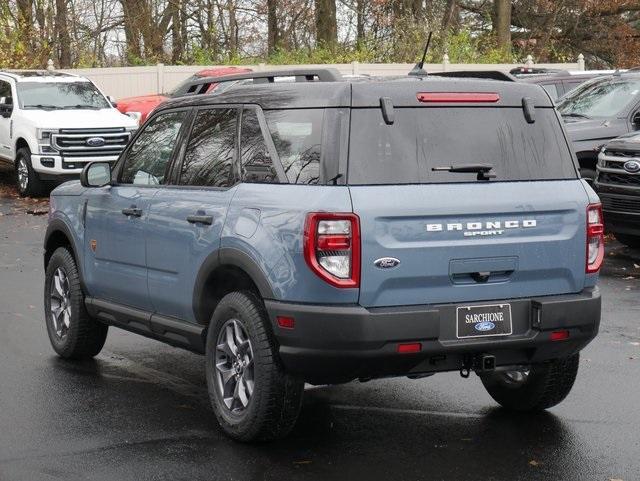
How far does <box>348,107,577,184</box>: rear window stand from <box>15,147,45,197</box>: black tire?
50.0ft

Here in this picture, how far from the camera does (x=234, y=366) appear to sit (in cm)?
645

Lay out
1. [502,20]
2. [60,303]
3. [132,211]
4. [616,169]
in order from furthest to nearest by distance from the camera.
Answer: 1. [502,20]
2. [616,169]
3. [60,303]
4. [132,211]

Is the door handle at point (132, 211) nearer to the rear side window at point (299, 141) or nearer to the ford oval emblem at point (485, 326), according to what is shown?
the rear side window at point (299, 141)

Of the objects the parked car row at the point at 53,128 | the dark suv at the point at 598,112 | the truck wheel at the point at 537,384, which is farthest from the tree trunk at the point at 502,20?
the truck wheel at the point at 537,384

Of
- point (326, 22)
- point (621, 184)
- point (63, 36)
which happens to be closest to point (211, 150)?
point (621, 184)

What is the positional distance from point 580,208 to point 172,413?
2559 millimetres

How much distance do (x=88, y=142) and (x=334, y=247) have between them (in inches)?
608

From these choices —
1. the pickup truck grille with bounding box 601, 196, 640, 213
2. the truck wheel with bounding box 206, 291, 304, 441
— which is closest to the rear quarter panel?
the truck wheel with bounding box 206, 291, 304, 441

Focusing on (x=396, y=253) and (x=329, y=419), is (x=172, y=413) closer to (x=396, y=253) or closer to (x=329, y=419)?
(x=329, y=419)

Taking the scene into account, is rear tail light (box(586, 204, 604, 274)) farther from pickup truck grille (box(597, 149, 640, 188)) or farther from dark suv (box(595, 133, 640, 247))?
pickup truck grille (box(597, 149, 640, 188))

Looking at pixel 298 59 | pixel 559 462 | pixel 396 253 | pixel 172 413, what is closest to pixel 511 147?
pixel 396 253

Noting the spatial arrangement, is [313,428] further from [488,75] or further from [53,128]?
[53,128]

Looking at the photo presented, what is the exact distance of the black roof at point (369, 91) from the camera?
6109mm

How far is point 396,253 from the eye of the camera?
5840mm
